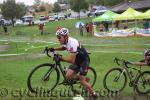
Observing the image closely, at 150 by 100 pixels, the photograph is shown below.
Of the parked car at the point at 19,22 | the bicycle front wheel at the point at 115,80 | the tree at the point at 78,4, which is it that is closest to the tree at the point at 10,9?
the parked car at the point at 19,22

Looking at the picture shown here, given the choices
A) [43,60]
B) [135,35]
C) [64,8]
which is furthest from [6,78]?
[64,8]

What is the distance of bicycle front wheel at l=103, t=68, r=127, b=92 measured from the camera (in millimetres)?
11039

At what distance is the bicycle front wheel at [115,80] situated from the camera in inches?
435

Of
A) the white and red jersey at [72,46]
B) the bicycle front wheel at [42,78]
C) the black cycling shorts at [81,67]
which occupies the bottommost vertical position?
the bicycle front wheel at [42,78]

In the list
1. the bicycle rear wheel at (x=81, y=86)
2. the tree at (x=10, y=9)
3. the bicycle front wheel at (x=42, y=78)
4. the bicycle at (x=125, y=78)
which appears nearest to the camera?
the bicycle front wheel at (x=42, y=78)

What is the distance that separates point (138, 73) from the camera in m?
11.1

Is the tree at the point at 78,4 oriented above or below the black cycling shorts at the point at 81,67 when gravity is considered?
below

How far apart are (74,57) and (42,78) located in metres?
1.09

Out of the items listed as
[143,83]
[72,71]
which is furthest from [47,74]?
[143,83]

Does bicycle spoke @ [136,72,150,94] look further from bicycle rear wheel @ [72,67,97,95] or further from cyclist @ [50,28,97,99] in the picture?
cyclist @ [50,28,97,99]

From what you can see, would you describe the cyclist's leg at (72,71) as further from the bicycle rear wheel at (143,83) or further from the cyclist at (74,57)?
the bicycle rear wheel at (143,83)

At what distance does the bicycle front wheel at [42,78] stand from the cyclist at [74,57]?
38 centimetres

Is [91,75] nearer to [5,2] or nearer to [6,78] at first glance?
[6,78]

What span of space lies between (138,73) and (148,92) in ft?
2.22
